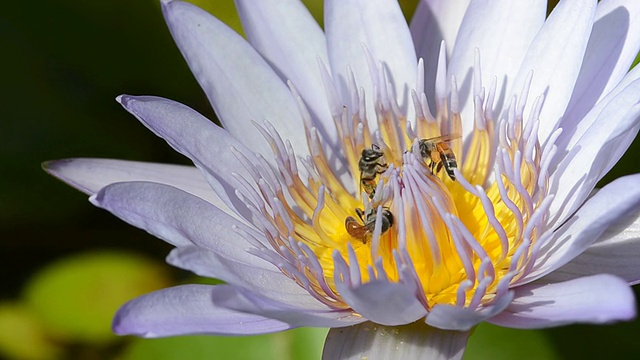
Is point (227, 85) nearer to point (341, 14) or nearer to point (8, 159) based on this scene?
point (341, 14)

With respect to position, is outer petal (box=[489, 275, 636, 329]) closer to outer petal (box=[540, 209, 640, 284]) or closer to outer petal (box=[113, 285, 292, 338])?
outer petal (box=[540, 209, 640, 284])

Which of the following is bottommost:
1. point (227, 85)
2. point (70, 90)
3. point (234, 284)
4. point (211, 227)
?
point (234, 284)

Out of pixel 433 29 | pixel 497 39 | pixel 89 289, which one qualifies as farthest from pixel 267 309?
pixel 89 289

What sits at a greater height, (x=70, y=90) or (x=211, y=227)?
(x=70, y=90)

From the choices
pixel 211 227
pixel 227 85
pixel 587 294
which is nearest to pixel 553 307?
pixel 587 294

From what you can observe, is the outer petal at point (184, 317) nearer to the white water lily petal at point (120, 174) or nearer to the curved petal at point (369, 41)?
the white water lily petal at point (120, 174)

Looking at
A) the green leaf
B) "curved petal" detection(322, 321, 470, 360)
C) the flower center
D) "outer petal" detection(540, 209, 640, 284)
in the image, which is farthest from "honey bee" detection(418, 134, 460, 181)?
the green leaf

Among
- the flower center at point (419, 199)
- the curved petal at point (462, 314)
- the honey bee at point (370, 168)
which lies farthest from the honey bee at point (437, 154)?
the curved petal at point (462, 314)

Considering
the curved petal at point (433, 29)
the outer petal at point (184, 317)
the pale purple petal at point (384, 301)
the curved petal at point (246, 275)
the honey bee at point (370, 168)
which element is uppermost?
the curved petal at point (433, 29)
